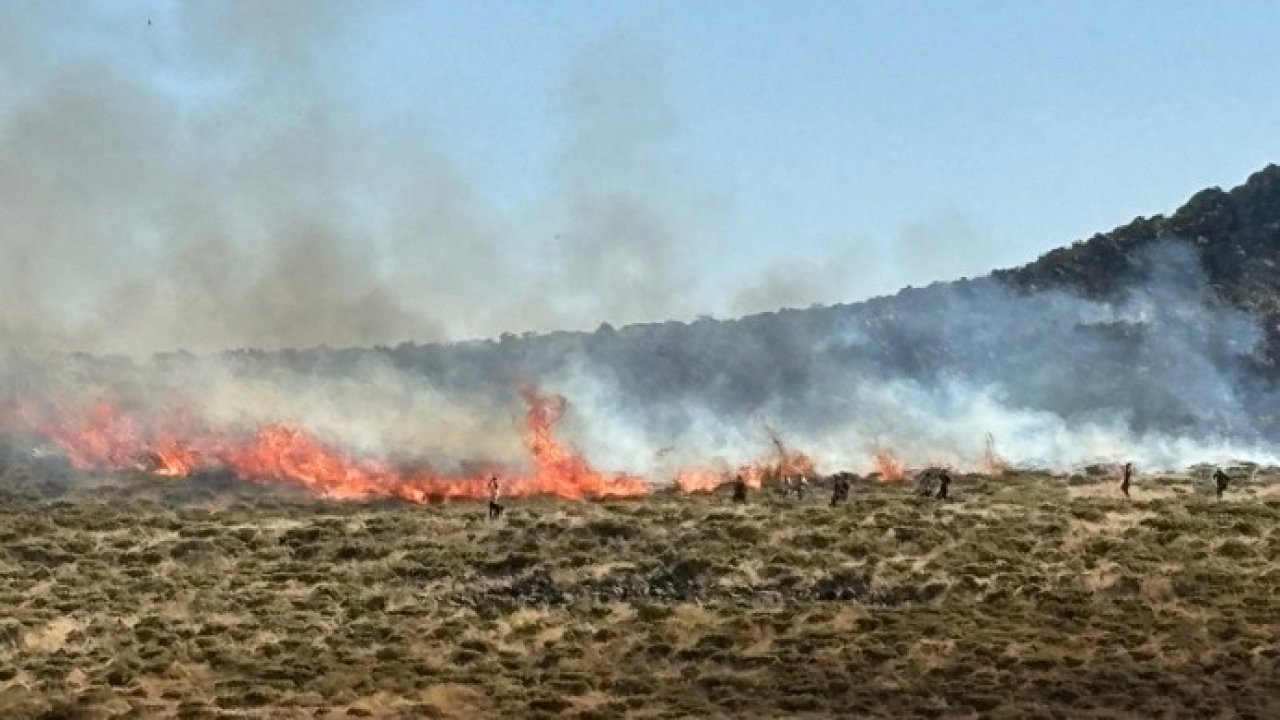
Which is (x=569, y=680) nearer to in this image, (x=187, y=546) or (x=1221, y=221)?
(x=187, y=546)

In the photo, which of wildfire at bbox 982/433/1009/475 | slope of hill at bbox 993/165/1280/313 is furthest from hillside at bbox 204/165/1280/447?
wildfire at bbox 982/433/1009/475

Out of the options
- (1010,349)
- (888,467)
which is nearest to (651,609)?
(888,467)

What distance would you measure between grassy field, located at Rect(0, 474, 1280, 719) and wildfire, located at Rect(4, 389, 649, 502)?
16.3ft

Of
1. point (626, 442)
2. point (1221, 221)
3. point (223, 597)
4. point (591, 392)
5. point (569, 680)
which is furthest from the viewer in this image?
point (1221, 221)

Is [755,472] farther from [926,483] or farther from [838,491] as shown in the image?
[838,491]

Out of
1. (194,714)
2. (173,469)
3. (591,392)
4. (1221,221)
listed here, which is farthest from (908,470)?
(1221,221)

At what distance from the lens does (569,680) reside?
97.9 ft

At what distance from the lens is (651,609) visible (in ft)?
114

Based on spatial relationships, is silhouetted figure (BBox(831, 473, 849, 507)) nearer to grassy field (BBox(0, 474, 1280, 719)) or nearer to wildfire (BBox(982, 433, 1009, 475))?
grassy field (BBox(0, 474, 1280, 719))

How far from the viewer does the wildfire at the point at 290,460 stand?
52.5 m

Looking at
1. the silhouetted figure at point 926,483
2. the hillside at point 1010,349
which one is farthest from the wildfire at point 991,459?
the hillside at point 1010,349

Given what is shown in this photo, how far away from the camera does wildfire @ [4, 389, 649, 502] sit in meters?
52.5

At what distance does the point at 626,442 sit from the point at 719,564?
2484 cm

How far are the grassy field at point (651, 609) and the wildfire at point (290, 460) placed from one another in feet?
16.3
